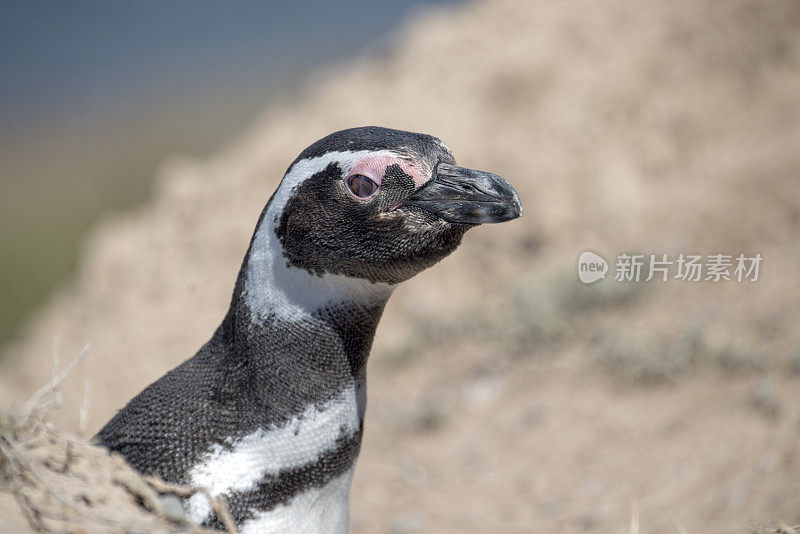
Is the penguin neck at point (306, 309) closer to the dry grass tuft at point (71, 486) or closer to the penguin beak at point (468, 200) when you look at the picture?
the penguin beak at point (468, 200)

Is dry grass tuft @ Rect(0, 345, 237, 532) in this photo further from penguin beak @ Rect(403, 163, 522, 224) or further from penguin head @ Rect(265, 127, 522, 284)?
penguin beak @ Rect(403, 163, 522, 224)

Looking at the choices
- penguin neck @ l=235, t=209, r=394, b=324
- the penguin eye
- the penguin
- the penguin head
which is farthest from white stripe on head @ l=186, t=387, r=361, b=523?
the penguin eye

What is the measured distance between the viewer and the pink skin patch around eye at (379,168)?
7.44ft

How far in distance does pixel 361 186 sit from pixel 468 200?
0.32m

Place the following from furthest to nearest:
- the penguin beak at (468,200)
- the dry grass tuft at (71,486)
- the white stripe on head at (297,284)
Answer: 1. the white stripe on head at (297,284)
2. the penguin beak at (468,200)
3. the dry grass tuft at (71,486)

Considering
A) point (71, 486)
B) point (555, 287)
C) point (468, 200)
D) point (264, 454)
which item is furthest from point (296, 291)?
point (555, 287)

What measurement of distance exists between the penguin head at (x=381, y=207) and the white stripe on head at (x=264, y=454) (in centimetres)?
46

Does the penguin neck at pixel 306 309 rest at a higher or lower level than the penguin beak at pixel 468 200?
lower

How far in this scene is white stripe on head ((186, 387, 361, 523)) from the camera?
2225 millimetres

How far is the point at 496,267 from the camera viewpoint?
25.3ft

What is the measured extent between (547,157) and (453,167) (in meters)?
5.82

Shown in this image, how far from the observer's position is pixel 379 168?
2.27 m

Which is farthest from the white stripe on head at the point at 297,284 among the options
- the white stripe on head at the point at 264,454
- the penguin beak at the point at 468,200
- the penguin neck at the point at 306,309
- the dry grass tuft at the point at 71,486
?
the dry grass tuft at the point at 71,486

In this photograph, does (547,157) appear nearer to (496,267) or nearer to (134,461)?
(496,267)
